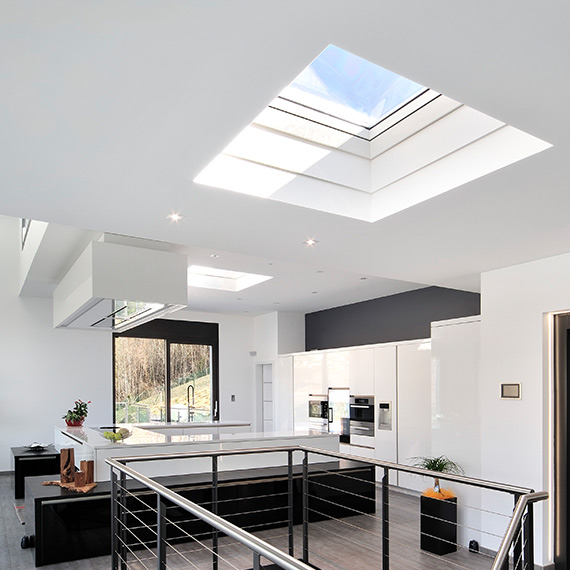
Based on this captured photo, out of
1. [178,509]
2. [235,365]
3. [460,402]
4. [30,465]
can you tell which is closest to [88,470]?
[178,509]

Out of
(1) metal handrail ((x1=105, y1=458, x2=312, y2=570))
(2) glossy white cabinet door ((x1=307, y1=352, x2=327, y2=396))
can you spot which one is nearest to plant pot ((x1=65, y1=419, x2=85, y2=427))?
(2) glossy white cabinet door ((x1=307, y1=352, x2=327, y2=396))

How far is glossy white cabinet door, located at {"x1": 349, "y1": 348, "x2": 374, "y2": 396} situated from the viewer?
8055 mm

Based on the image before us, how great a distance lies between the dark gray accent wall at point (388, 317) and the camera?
750 cm

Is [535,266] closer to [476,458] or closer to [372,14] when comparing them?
[476,458]

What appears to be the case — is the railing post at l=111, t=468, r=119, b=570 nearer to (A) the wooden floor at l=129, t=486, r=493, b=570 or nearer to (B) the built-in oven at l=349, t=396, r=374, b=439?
(A) the wooden floor at l=129, t=486, r=493, b=570

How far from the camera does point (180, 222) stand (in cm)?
373

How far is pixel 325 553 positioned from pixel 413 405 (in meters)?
2.96

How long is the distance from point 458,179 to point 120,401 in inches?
307

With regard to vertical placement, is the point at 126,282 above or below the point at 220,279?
below

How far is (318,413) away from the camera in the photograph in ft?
29.8

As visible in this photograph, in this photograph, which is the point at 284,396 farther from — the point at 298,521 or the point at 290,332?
the point at 298,521

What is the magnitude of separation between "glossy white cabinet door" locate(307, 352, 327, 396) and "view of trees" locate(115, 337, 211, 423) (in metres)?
2.20

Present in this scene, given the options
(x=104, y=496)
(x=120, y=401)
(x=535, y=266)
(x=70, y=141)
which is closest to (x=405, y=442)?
(x=535, y=266)

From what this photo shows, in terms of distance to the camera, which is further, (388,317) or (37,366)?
(37,366)
